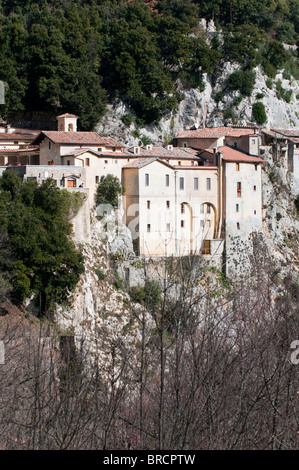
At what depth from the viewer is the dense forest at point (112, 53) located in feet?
183

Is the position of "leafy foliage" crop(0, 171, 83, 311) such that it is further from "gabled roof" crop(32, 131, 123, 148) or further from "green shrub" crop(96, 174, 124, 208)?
"gabled roof" crop(32, 131, 123, 148)

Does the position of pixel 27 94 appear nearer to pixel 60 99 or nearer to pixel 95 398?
pixel 60 99

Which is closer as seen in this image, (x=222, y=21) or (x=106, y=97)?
(x=106, y=97)

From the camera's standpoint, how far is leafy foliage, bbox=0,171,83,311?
3903cm

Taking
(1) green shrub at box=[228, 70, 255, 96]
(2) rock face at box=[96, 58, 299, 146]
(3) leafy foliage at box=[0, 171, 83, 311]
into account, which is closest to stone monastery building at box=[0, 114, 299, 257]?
(3) leafy foliage at box=[0, 171, 83, 311]

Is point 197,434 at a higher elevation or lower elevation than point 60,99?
lower

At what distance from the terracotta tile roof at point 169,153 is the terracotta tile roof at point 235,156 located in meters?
1.73

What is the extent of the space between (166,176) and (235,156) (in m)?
5.63

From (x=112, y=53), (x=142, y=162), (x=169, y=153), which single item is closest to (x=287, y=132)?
(x=169, y=153)

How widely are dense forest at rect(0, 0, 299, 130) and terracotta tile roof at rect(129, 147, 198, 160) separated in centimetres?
597

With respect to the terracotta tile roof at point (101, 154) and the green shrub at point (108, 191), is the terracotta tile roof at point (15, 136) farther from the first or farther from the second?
the green shrub at point (108, 191)

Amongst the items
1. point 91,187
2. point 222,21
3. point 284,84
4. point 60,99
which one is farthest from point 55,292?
point 222,21

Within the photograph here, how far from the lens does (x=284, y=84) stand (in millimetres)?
66000

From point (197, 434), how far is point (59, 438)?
9.00 ft
